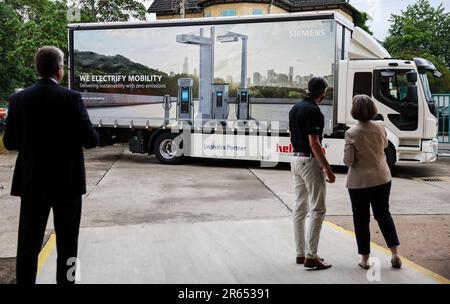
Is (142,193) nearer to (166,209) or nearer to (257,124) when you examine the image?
(166,209)

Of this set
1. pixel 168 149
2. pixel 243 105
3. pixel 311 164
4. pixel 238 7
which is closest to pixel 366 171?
pixel 311 164

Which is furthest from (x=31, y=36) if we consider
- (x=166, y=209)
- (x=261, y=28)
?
(x=166, y=209)

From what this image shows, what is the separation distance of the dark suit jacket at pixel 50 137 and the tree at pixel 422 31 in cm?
5507

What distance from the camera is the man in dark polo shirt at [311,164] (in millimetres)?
4809

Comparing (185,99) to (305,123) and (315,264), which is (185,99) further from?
(315,264)

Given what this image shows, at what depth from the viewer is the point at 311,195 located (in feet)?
16.1

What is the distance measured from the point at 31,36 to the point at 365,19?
27.5 metres

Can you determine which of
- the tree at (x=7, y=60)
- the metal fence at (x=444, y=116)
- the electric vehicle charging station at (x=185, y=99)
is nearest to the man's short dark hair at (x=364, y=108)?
the electric vehicle charging station at (x=185, y=99)

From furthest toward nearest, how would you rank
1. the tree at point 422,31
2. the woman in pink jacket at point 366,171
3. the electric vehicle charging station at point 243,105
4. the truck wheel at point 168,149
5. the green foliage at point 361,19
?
the tree at point 422,31, the green foliage at point 361,19, the truck wheel at point 168,149, the electric vehicle charging station at point 243,105, the woman in pink jacket at point 366,171

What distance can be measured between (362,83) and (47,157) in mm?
9903

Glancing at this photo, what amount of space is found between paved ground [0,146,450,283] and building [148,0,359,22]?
25084 mm

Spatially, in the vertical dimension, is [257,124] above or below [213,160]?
above

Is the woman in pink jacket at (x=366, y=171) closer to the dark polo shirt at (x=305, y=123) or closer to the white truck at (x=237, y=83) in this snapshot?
the dark polo shirt at (x=305, y=123)
